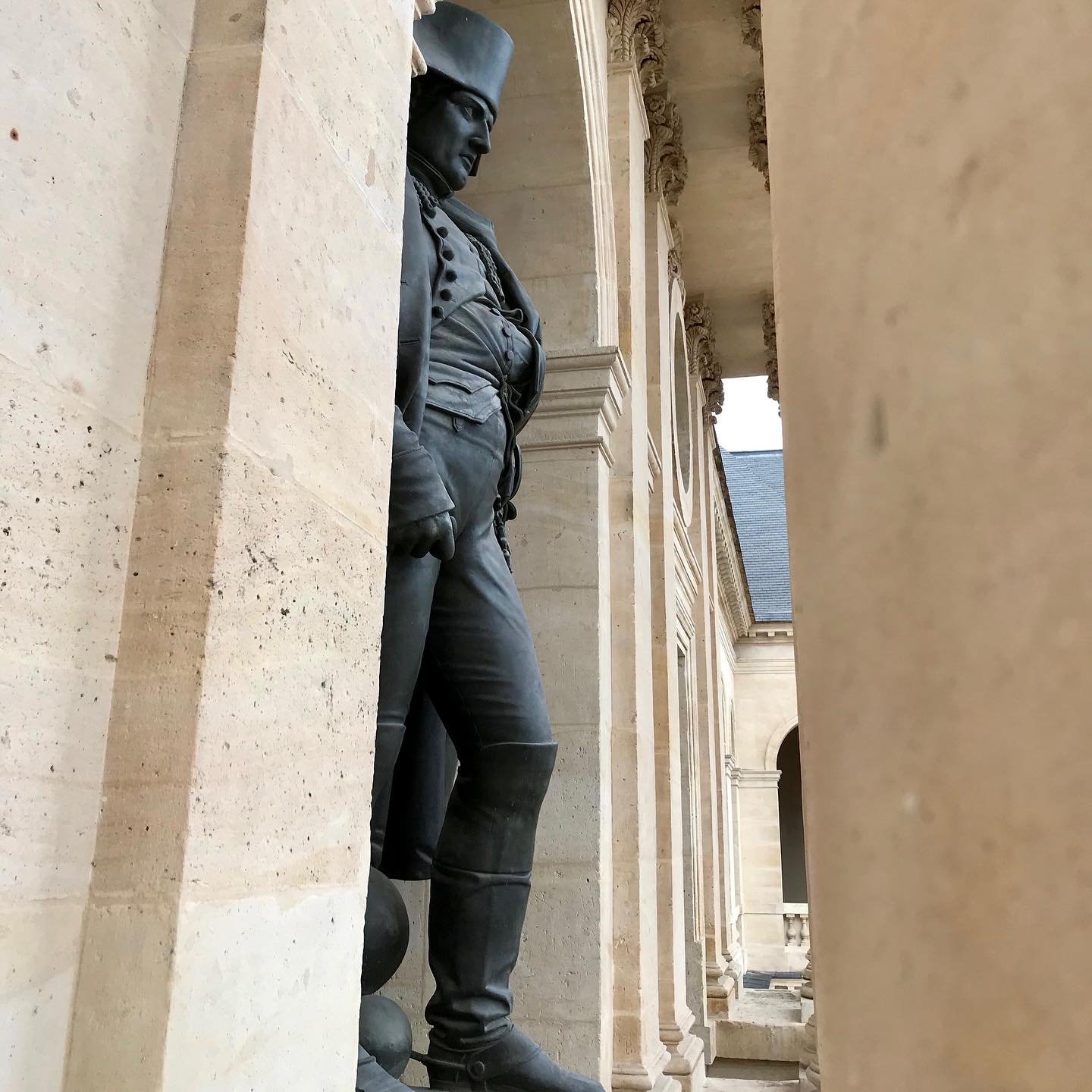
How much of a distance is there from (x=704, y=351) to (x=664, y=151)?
157 inches

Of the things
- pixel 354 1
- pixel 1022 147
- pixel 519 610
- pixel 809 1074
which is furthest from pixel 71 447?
pixel 809 1074

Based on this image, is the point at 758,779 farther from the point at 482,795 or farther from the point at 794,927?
the point at 482,795

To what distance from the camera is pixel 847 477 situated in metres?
0.53

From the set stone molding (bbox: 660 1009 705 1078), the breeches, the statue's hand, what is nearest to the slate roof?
stone molding (bbox: 660 1009 705 1078)

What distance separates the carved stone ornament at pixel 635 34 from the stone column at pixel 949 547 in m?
6.66

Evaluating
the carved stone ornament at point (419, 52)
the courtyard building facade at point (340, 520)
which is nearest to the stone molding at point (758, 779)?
the carved stone ornament at point (419, 52)

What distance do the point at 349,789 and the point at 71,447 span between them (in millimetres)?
669

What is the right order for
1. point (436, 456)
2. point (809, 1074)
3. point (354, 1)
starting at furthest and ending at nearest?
1. point (809, 1074)
2. point (436, 456)
3. point (354, 1)

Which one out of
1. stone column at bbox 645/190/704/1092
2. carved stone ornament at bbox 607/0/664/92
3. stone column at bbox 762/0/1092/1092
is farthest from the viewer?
stone column at bbox 645/190/704/1092

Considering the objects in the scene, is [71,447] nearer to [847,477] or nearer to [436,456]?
[847,477]

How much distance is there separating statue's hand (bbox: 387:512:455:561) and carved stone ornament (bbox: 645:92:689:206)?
6397 millimetres

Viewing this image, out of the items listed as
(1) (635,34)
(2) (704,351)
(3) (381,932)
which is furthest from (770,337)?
(3) (381,932)

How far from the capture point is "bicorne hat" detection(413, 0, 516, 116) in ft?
9.80

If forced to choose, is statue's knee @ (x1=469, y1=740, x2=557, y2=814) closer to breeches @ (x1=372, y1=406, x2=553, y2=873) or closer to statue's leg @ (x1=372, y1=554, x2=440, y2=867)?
breeches @ (x1=372, y1=406, x2=553, y2=873)
